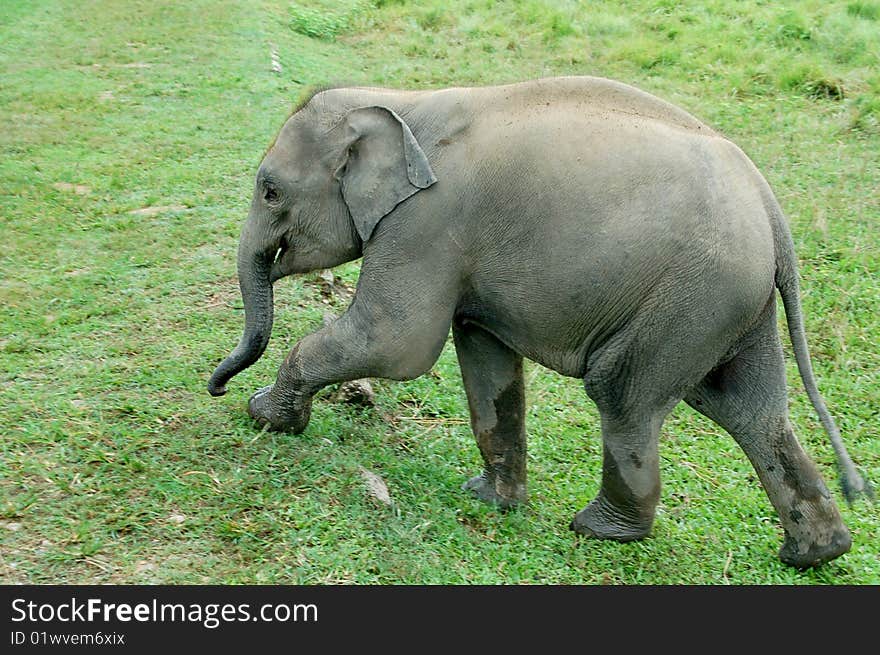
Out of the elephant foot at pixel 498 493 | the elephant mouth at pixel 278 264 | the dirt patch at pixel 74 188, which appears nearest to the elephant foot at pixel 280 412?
the elephant mouth at pixel 278 264

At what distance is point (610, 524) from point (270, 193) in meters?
1.79

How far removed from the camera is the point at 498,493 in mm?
4391

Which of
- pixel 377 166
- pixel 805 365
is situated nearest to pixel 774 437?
pixel 805 365

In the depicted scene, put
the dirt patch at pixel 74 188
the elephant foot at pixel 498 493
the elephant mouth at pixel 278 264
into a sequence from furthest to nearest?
1. the dirt patch at pixel 74 188
2. the elephant foot at pixel 498 493
3. the elephant mouth at pixel 278 264

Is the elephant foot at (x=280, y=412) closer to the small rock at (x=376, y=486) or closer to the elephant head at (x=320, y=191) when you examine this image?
the elephant head at (x=320, y=191)

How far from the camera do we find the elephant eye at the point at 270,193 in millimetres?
4062

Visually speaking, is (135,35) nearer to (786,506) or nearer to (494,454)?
(494,454)

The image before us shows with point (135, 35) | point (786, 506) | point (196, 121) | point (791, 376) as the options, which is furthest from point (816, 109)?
point (135, 35)

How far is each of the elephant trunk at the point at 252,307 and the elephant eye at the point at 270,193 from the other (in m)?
0.19

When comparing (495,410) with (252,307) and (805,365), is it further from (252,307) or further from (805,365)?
(805,365)

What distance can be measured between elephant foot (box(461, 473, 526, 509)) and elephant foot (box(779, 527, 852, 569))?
1.04 metres

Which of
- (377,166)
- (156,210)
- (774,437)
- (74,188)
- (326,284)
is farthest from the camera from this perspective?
(74,188)

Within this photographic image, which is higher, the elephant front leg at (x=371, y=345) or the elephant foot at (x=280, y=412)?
the elephant front leg at (x=371, y=345)
